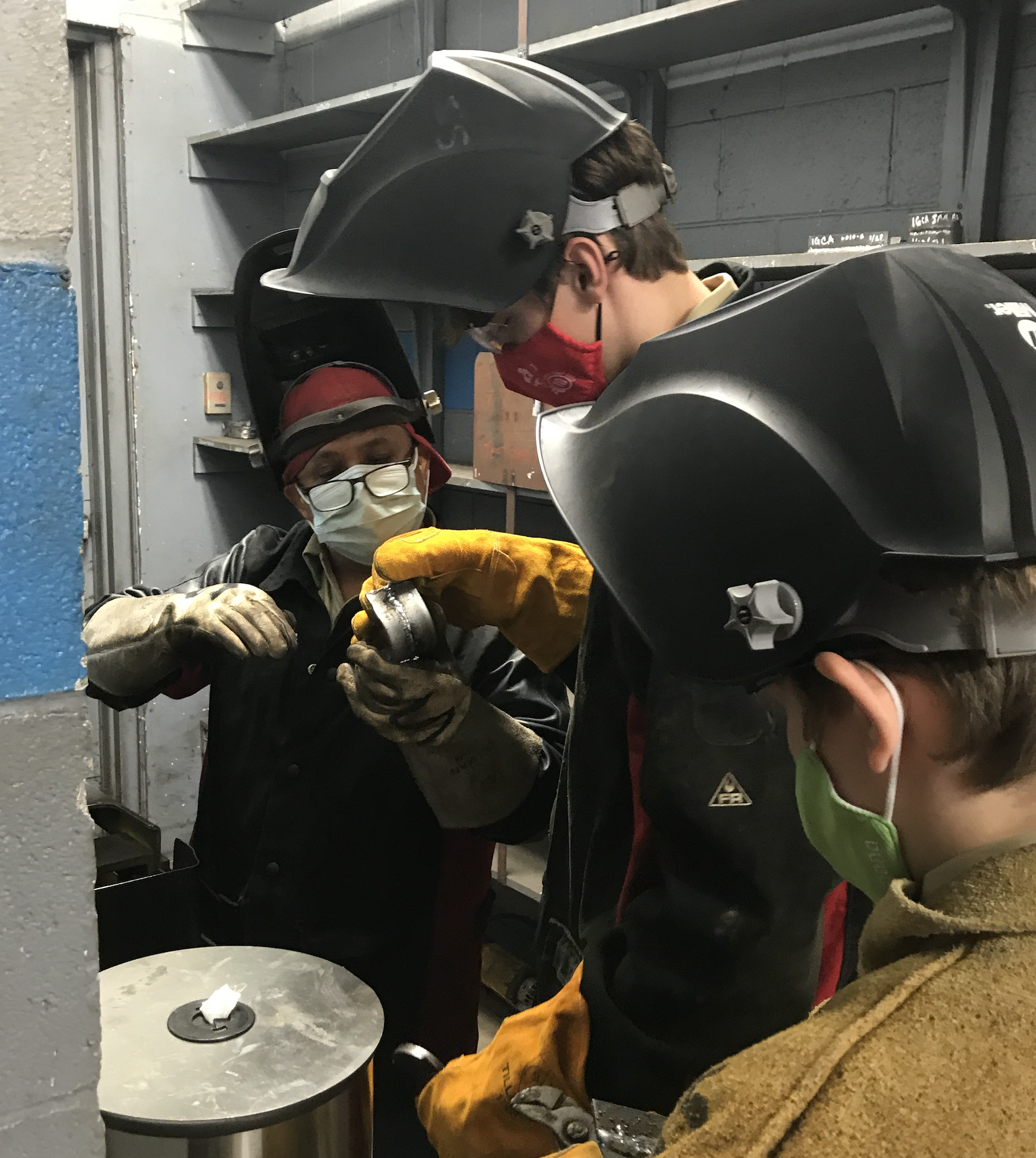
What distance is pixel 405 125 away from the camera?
125cm

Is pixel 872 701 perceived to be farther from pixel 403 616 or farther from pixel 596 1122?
pixel 403 616

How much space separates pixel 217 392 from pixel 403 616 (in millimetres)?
2845

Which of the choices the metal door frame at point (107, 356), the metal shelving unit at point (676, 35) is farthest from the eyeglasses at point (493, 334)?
the metal door frame at point (107, 356)

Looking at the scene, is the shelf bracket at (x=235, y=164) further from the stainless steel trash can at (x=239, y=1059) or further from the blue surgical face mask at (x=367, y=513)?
the stainless steel trash can at (x=239, y=1059)

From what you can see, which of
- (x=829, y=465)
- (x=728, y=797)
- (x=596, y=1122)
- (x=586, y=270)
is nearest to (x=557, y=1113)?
(x=596, y=1122)

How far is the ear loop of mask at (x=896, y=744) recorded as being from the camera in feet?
2.24

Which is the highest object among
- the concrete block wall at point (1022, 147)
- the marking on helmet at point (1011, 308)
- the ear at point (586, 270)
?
the concrete block wall at point (1022, 147)

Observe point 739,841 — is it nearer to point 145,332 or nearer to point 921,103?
point 921,103

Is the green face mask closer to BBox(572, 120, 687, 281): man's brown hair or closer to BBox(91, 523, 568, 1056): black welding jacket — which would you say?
BBox(572, 120, 687, 281): man's brown hair

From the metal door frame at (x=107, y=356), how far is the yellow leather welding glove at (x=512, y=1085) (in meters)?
2.88

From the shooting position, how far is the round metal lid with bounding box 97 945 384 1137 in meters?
0.91

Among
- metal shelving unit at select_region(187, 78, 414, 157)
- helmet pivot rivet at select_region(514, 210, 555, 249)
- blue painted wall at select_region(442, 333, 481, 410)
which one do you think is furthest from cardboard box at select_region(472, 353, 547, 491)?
helmet pivot rivet at select_region(514, 210, 555, 249)

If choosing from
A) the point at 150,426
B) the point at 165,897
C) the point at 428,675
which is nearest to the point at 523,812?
the point at 428,675

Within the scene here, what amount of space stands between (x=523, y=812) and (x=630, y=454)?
2.99 ft
